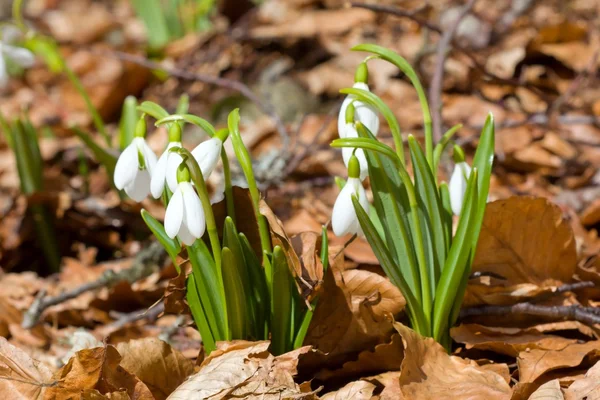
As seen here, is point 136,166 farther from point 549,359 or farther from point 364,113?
point 549,359

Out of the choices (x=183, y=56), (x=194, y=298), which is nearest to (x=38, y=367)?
(x=194, y=298)

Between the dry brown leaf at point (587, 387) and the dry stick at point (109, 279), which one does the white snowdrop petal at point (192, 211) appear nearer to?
the dry brown leaf at point (587, 387)

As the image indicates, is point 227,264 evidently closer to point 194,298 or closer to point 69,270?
point 194,298

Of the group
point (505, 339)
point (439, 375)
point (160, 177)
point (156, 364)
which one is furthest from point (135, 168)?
point (505, 339)

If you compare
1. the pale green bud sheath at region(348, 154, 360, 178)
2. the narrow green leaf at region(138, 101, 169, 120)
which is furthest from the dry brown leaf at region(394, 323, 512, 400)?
the narrow green leaf at region(138, 101, 169, 120)

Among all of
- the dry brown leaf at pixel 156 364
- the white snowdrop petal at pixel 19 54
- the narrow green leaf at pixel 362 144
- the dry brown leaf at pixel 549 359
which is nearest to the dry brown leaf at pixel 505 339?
the dry brown leaf at pixel 549 359

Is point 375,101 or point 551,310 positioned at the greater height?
point 375,101

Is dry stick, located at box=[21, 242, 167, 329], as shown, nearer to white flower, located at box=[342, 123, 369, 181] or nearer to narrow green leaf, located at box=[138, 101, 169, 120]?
narrow green leaf, located at box=[138, 101, 169, 120]
